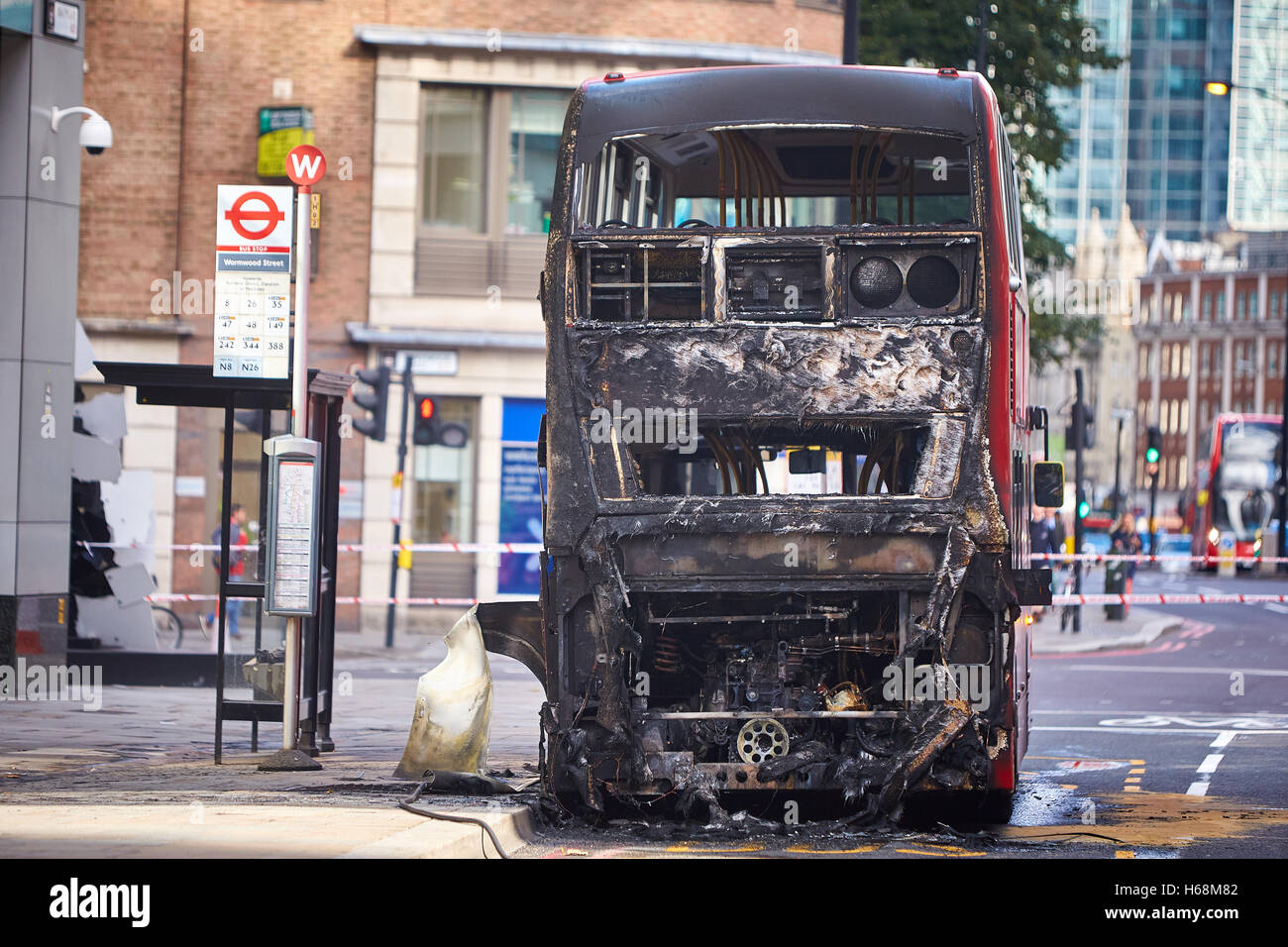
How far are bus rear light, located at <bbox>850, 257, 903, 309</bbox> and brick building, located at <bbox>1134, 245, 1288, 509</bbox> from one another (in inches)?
4954

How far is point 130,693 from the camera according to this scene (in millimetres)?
Result: 18172

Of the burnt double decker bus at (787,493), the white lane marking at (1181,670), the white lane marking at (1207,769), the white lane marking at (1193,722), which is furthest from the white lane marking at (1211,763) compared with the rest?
the white lane marking at (1181,670)

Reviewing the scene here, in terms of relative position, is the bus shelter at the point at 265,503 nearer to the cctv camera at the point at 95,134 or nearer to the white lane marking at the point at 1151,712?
the cctv camera at the point at 95,134

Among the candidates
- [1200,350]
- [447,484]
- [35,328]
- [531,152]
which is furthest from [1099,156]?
[35,328]

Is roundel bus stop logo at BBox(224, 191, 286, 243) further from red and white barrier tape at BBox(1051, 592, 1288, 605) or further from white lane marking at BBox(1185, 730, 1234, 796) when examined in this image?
white lane marking at BBox(1185, 730, 1234, 796)

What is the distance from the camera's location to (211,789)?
416 inches

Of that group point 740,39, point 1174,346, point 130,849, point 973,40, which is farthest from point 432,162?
point 1174,346

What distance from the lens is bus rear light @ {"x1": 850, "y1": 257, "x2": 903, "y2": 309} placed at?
401 inches

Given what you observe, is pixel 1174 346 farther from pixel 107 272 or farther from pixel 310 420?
pixel 310 420

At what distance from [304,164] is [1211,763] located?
7.47 m

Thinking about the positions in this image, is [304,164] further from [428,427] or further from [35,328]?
[428,427]

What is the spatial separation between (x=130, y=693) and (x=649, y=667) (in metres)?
9.19

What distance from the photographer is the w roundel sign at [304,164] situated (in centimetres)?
1213

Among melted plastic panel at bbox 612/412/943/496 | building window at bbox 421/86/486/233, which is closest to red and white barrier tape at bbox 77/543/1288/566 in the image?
melted plastic panel at bbox 612/412/943/496
